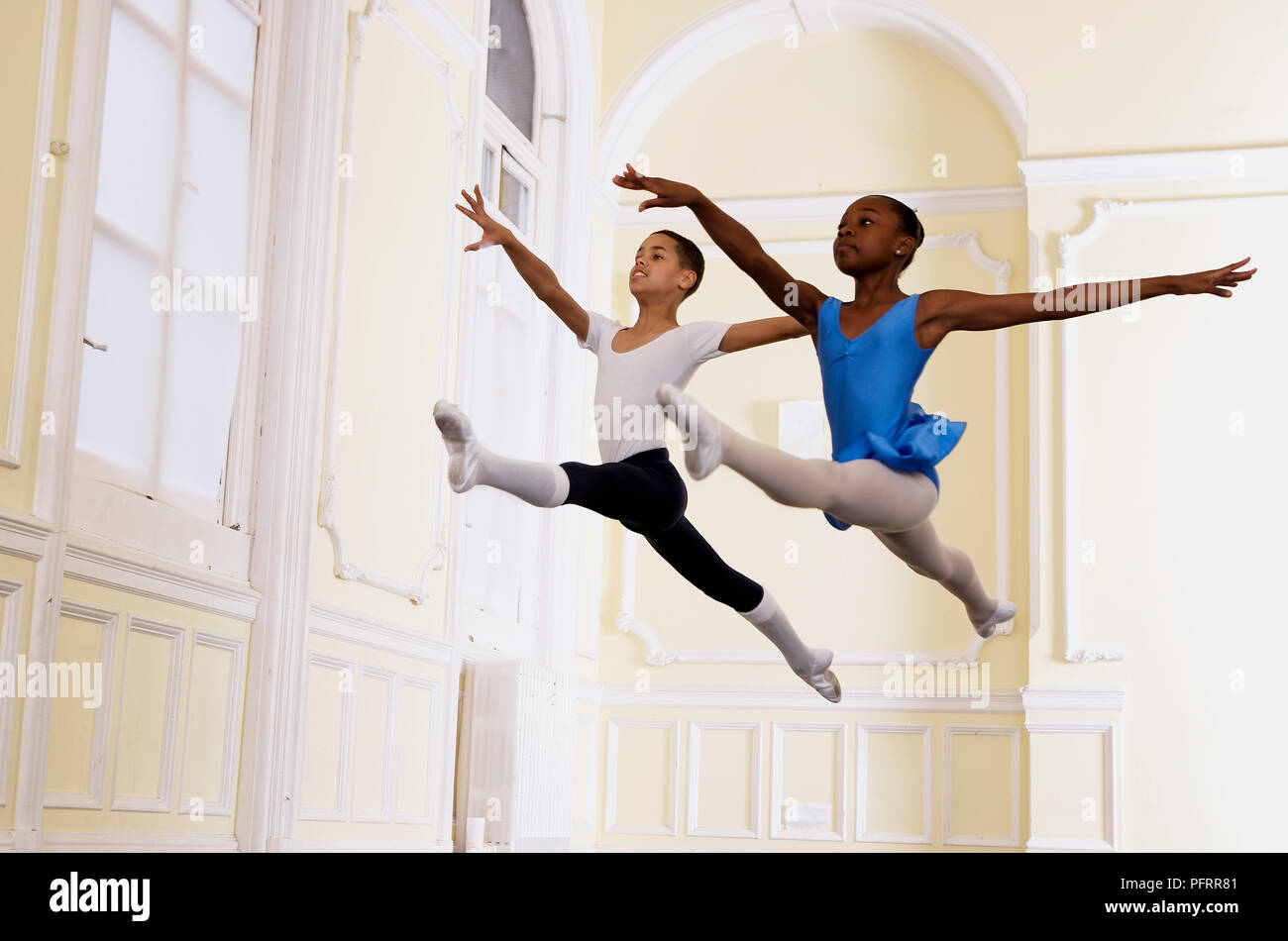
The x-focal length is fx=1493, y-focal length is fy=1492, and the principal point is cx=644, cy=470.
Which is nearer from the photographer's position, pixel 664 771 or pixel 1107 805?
pixel 1107 805

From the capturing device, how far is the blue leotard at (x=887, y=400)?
10.2 ft

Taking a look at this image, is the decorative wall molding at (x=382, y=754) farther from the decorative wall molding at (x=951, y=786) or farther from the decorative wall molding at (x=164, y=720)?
the decorative wall molding at (x=951, y=786)

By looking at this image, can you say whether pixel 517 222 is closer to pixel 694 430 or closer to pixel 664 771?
pixel 664 771

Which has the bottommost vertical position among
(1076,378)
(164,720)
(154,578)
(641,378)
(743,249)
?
(164,720)

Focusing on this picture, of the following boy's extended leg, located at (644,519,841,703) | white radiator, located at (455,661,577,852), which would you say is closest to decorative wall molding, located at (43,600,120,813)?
boy's extended leg, located at (644,519,841,703)

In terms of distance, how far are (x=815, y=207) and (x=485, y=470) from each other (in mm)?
5114

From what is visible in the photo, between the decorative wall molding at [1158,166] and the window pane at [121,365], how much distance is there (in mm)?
4418

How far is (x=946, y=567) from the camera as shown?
3.46 m

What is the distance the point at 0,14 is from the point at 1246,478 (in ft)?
17.7

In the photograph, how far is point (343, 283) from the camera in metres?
5.15

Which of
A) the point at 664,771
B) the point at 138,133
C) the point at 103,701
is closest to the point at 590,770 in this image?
the point at 664,771

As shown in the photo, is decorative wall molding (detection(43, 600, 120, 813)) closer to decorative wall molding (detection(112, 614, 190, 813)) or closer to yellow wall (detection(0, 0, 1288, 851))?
decorative wall molding (detection(112, 614, 190, 813))

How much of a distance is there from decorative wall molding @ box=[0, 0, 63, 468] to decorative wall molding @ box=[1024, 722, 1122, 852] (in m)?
4.70

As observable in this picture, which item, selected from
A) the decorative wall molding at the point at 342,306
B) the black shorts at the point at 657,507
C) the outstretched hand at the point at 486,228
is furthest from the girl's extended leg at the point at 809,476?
the decorative wall molding at the point at 342,306
